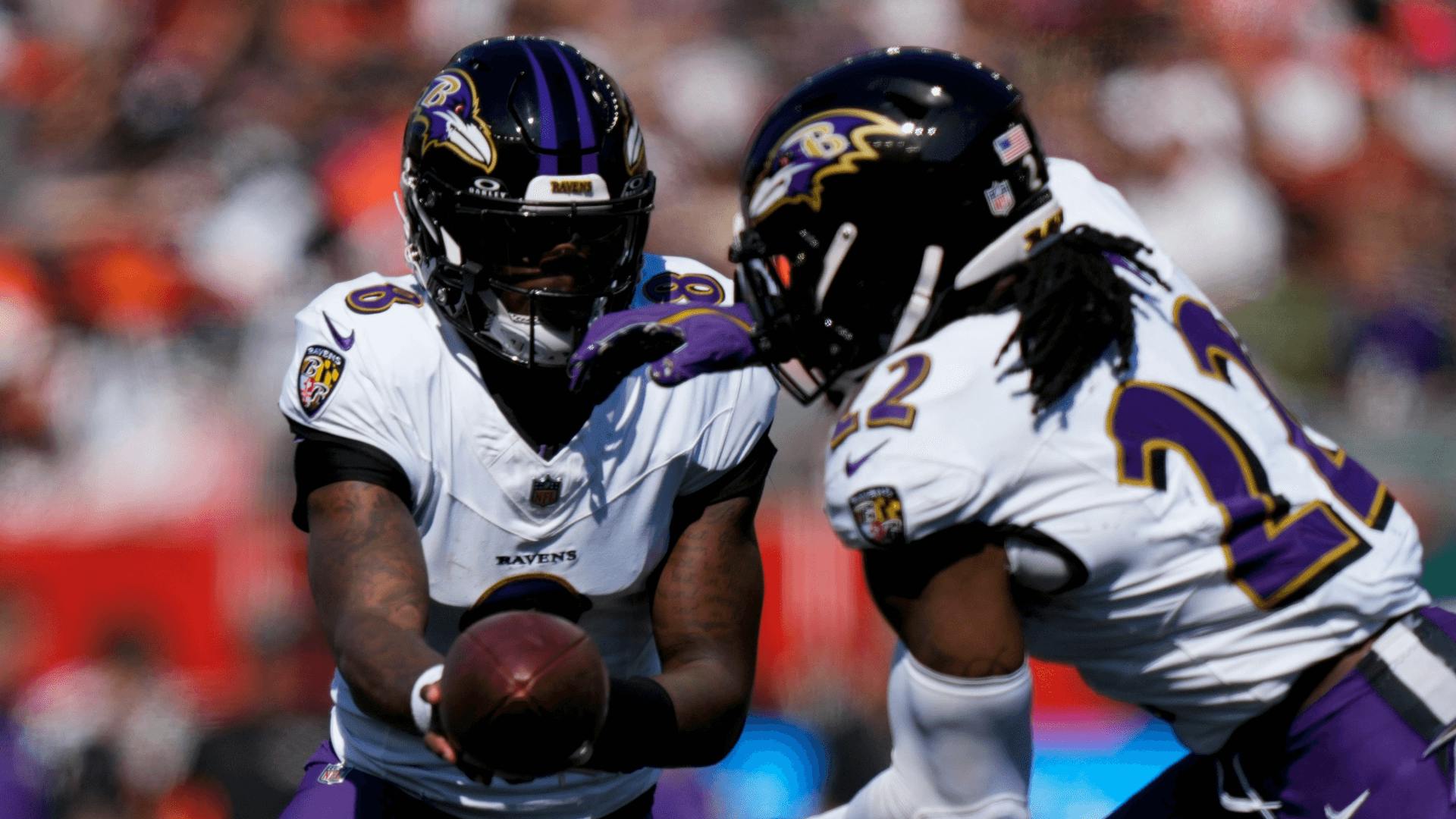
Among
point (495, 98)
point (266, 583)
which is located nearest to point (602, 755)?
point (495, 98)

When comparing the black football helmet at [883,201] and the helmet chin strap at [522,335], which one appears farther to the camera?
the helmet chin strap at [522,335]

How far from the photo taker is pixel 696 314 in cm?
274

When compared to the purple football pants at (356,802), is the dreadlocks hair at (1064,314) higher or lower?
higher

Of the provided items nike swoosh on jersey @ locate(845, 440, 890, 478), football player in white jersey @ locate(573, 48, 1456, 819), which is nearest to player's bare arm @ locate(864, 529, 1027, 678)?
football player in white jersey @ locate(573, 48, 1456, 819)

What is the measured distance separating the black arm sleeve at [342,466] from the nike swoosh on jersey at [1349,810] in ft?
4.89

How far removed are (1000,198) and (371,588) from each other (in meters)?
1.14

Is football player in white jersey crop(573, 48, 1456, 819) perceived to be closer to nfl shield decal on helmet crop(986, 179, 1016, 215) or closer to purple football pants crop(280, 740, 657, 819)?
nfl shield decal on helmet crop(986, 179, 1016, 215)

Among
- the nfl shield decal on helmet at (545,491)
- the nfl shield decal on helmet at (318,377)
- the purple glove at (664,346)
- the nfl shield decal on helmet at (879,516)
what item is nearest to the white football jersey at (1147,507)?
the nfl shield decal on helmet at (879,516)

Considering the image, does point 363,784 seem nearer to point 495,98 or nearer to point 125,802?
point 495,98

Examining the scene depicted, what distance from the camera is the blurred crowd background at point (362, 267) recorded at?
5.71 meters

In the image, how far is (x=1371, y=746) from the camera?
7.61ft

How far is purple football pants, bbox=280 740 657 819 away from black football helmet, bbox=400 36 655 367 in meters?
0.78

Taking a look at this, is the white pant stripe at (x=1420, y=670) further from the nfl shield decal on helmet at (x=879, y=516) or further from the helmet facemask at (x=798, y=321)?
the helmet facemask at (x=798, y=321)

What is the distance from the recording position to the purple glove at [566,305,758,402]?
2.65 metres
